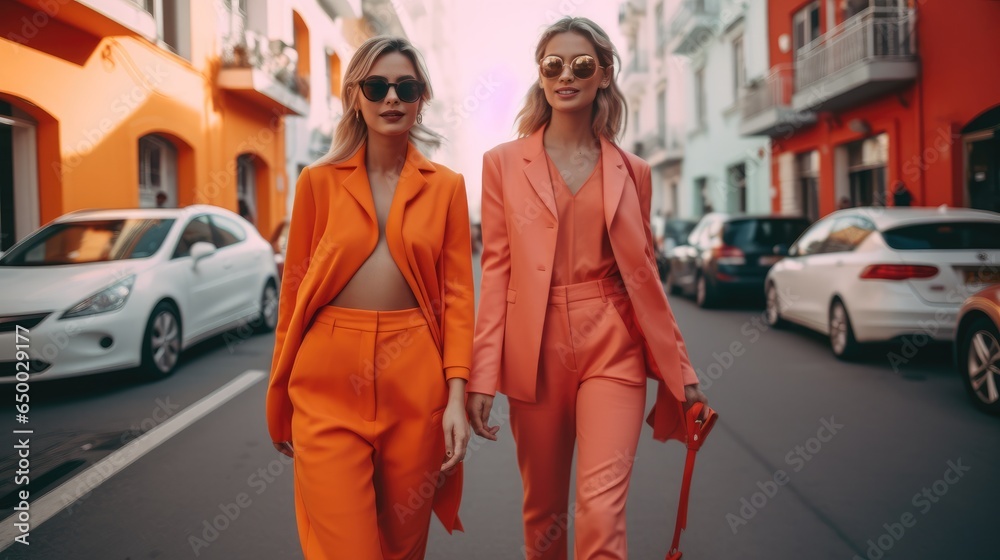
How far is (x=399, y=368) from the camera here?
2232mm

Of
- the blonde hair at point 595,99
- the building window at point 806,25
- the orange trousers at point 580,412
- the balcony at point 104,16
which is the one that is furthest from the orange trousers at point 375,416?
the building window at point 806,25

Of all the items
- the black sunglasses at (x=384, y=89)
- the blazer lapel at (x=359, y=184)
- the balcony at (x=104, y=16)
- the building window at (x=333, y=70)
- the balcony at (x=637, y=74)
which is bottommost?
the blazer lapel at (x=359, y=184)

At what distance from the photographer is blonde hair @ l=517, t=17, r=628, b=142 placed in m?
2.86

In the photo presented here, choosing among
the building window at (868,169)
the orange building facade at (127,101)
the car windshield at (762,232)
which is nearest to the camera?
the orange building facade at (127,101)

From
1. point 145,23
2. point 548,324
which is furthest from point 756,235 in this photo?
point 548,324

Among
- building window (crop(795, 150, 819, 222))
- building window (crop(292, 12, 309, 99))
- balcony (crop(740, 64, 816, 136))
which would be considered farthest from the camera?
building window (crop(292, 12, 309, 99))

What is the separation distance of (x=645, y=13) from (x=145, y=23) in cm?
3391

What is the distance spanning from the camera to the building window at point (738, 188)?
26453mm

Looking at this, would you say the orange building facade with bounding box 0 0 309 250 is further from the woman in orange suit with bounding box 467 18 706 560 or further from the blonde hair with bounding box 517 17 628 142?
the woman in orange suit with bounding box 467 18 706 560

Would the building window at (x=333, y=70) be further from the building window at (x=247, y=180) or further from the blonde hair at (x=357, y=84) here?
the blonde hair at (x=357, y=84)

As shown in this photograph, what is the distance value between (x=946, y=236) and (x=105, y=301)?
7.54 metres

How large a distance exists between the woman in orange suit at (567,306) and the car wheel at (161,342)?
5467 millimetres

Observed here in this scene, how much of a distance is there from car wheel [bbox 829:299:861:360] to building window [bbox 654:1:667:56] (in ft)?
94.5

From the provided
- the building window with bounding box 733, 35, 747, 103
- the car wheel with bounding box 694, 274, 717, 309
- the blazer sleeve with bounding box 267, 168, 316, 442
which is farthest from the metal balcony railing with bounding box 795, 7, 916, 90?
the blazer sleeve with bounding box 267, 168, 316, 442
